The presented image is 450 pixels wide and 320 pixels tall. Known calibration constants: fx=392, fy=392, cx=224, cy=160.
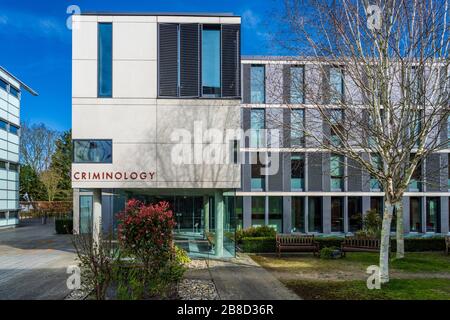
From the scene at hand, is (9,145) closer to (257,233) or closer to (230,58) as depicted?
(257,233)

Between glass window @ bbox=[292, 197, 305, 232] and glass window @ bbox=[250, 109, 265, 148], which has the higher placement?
glass window @ bbox=[250, 109, 265, 148]

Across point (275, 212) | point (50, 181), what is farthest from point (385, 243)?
point (50, 181)

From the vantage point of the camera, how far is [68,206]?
47812mm

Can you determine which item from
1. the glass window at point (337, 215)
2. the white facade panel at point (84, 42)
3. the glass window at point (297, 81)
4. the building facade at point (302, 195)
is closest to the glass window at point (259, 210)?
the building facade at point (302, 195)

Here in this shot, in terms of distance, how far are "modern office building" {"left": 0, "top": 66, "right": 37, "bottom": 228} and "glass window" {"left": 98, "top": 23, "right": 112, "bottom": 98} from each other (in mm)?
23024

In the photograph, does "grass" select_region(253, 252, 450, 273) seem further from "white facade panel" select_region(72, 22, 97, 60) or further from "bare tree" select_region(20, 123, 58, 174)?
"bare tree" select_region(20, 123, 58, 174)

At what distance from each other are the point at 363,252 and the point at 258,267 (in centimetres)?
601

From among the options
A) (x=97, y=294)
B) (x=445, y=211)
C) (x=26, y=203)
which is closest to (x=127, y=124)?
(x=97, y=294)

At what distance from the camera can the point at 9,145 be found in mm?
35594

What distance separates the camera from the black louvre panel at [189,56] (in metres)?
15.9

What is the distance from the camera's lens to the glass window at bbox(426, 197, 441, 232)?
31.5 metres

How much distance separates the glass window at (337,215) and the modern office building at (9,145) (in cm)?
2786

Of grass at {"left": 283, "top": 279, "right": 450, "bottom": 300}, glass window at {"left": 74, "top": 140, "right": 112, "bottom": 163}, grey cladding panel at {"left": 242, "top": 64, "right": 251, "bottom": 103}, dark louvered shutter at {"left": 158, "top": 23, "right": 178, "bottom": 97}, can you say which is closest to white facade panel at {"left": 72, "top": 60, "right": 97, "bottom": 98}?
glass window at {"left": 74, "top": 140, "right": 112, "bottom": 163}
